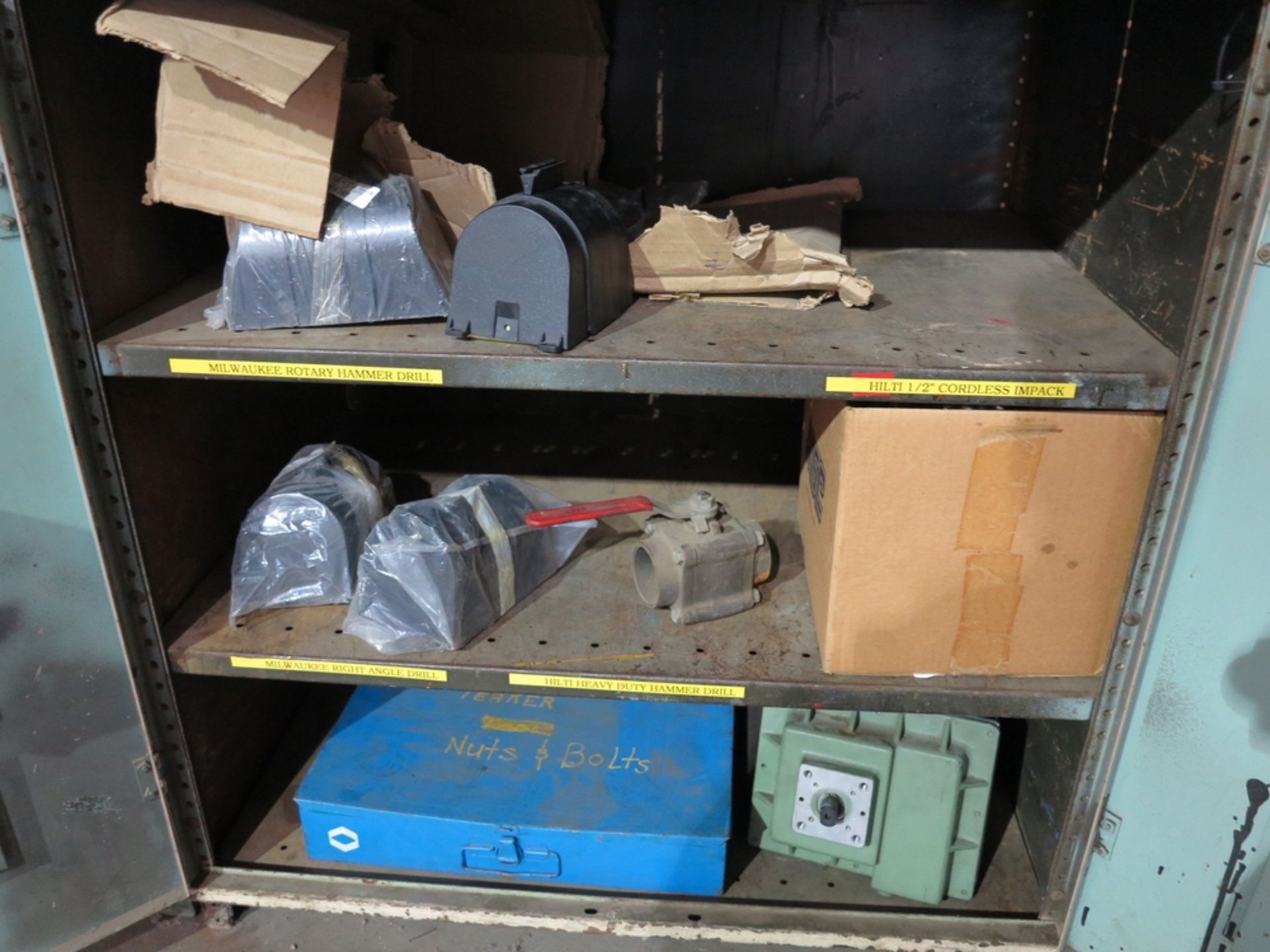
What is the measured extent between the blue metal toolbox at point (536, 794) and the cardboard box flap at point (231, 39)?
1.03 m

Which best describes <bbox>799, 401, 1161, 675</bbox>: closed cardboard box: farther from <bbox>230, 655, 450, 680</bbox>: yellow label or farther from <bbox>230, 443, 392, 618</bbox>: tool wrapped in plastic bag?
<bbox>230, 443, 392, 618</bbox>: tool wrapped in plastic bag

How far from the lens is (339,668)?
1.26 m

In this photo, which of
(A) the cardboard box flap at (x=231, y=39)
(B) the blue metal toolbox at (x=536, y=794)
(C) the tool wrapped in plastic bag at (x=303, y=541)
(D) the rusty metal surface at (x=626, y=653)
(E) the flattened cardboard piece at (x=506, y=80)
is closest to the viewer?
(A) the cardboard box flap at (x=231, y=39)

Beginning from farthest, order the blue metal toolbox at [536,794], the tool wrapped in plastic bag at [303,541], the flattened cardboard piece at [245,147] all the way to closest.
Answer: the blue metal toolbox at [536,794] → the tool wrapped in plastic bag at [303,541] → the flattened cardboard piece at [245,147]

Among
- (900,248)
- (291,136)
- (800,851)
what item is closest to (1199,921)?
(800,851)

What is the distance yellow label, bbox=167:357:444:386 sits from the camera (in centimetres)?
108

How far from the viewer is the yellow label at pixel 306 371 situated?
3.56 feet

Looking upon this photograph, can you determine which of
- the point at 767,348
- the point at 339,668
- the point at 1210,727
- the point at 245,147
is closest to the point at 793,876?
the point at 1210,727

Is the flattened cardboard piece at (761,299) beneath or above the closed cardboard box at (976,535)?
above

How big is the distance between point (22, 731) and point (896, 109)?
1650 mm

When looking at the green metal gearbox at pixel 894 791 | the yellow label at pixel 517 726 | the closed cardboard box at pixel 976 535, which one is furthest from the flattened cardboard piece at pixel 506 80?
the green metal gearbox at pixel 894 791

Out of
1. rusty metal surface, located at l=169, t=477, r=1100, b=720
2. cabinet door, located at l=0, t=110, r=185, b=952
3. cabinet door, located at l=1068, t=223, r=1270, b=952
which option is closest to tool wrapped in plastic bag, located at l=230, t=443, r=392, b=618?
rusty metal surface, located at l=169, t=477, r=1100, b=720

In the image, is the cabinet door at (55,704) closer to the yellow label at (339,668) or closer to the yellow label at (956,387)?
the yellow label at (339,668)

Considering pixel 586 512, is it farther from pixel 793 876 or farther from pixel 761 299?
pixel 793 876
